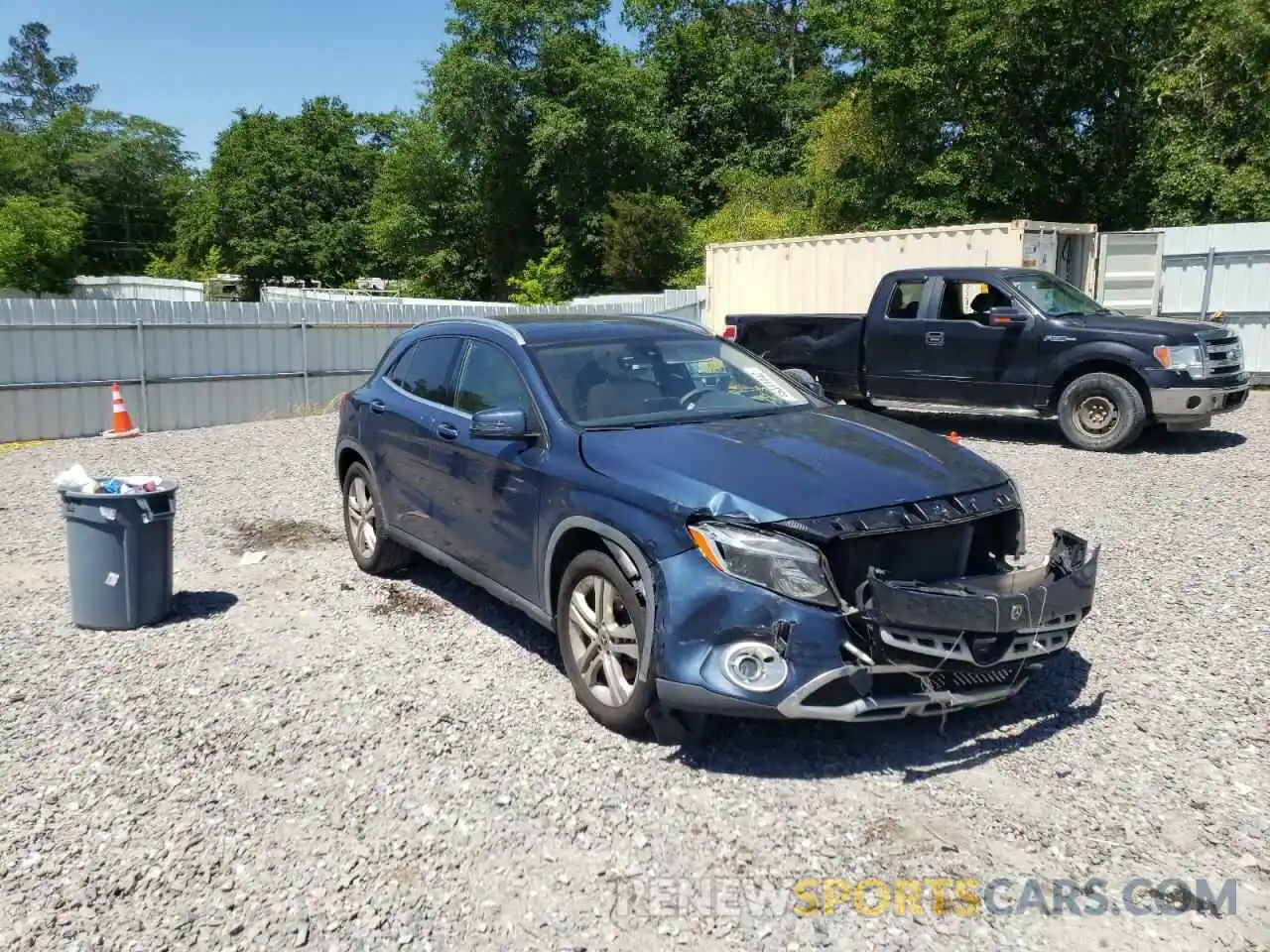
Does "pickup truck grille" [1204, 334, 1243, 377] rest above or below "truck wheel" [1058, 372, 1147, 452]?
above

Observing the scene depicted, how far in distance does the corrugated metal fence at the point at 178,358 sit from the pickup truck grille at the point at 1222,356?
722 centimetres

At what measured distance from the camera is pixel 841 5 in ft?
87.6

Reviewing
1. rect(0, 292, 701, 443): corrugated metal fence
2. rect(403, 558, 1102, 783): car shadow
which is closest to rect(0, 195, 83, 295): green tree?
rect(0, 292, 701, 443): corrugated metal fence

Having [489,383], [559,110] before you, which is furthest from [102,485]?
[559,110]

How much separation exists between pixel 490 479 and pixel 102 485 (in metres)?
2.22

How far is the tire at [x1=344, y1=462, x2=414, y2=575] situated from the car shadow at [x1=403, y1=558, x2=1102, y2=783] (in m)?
2.59

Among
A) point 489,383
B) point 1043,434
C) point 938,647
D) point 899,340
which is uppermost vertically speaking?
point 899,340

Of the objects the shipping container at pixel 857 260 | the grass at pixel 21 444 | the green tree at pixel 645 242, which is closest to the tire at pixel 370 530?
the grass at pixel 21 444

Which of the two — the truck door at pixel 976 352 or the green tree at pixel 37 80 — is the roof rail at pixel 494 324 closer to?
the truck door at pixel 976 352

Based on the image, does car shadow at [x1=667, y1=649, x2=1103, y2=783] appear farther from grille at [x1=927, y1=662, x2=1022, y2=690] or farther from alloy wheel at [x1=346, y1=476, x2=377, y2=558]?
alloy wheel at [x1=346, y1=476, x2=377, y2=558]

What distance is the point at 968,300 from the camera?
11.7 m

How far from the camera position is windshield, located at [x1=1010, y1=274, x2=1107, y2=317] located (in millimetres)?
11039

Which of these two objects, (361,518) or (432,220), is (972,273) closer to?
(361,518)

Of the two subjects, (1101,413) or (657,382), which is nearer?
(657,382)
